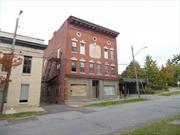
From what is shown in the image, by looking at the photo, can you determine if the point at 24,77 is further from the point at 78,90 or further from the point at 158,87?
the point at 158,87

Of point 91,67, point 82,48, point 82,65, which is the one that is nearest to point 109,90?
point 91,67

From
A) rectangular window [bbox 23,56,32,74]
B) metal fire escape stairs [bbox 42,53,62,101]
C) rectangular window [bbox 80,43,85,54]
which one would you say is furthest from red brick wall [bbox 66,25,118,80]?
rectangular window [bbox 23,56,32,74]

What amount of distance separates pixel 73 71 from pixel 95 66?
15.4 ft

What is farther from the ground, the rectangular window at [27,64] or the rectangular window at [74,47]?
the rectangular window at [74,47]

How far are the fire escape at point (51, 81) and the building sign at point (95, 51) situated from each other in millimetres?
5858

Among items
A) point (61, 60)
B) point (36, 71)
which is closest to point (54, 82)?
point (61, 60)

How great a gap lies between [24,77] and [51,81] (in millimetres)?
9992

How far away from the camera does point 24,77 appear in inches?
845

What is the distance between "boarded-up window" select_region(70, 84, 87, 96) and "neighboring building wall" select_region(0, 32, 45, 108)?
5.86m

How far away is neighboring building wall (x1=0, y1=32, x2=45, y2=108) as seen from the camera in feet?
66.9

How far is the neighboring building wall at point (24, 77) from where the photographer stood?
2040 cm

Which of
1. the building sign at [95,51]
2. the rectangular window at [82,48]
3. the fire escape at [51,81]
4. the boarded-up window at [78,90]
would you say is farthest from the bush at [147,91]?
the fire escape at [51,81]

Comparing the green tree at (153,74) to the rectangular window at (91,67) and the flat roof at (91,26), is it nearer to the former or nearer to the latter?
the flat roof at (91,26)

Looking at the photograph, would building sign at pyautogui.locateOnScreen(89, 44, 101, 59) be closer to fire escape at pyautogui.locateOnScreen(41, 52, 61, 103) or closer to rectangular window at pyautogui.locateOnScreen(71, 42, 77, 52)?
rectangular window at pyautogui.locateOnScreen(71, 42, 77, 52)
